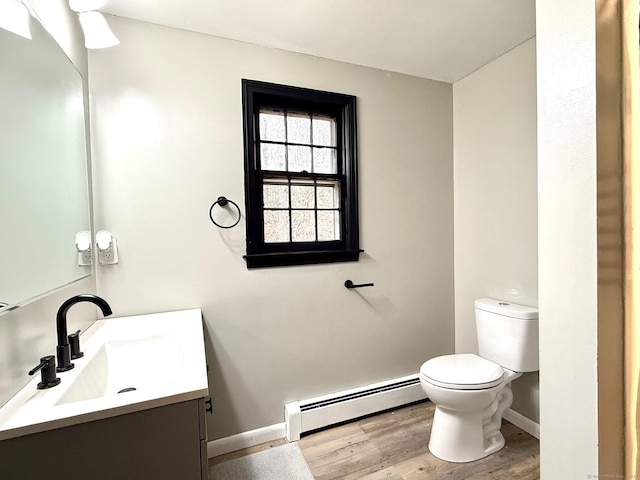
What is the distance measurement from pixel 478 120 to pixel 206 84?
1812mm

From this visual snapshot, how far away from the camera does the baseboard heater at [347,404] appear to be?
1842 mm

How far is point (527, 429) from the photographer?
1.88 m

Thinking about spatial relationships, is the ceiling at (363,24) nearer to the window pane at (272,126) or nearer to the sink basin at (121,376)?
the window pane at (272,126)

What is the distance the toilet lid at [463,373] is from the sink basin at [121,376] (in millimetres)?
1232

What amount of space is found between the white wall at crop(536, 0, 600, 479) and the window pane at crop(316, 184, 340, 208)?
135 cm

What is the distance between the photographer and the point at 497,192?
2.02m

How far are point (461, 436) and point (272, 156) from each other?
1945 millimetres

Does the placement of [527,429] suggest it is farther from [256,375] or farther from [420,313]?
[256,375]

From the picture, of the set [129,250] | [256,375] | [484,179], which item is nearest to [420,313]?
[484,179]

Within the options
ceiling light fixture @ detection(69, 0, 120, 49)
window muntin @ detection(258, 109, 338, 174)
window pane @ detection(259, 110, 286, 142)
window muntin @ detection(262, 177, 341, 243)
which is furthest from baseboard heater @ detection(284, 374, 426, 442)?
ceiling light fixture @ detection(69, 0, 120, 49)

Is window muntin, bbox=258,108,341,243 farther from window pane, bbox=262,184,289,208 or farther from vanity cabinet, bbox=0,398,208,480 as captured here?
vanity cabinet, bbox=0,398,208,480

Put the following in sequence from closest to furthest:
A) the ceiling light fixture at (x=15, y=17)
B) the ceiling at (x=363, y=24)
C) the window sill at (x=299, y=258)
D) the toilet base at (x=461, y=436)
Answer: the ceiling light fixture at (x=15, y=17), the ceiling at (x=363, y=24), the toilet base at (x=461, y=436), the window sill at (x=299, y=258)

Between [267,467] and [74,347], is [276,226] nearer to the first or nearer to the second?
[74,347]

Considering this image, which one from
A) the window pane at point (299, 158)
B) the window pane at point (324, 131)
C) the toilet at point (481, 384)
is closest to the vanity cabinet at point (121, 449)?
the toilet at point (481, 384)
